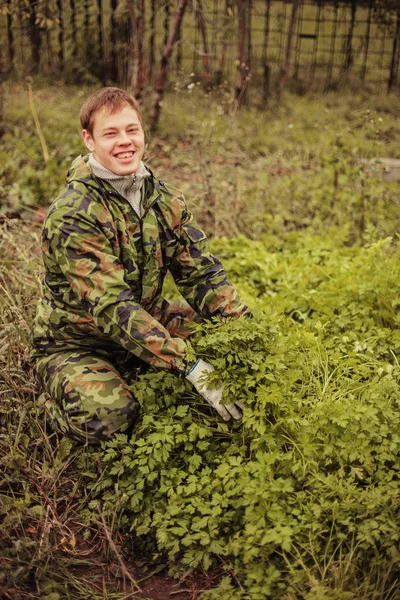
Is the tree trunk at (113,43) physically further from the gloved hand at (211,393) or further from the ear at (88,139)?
the gloved hand at (211,393)

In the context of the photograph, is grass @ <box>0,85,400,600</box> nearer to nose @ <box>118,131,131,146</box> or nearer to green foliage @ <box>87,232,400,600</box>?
green foliage @ <box>87,232,400,600</box>

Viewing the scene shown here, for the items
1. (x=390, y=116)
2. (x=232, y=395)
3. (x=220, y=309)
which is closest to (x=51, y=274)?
(x=220, y=309)

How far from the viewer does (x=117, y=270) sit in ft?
8.79

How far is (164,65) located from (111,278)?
4.58 metres

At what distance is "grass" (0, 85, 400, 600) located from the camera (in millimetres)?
2428

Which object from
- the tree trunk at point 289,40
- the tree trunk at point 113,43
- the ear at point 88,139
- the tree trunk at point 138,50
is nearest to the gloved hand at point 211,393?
the ear at point 88,139

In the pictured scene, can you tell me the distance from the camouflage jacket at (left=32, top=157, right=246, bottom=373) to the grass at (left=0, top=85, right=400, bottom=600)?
45cm

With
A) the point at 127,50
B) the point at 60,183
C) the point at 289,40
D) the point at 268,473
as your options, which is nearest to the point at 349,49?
the point at 289,40

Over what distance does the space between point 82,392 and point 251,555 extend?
3.16 ft

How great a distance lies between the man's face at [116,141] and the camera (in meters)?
2.72

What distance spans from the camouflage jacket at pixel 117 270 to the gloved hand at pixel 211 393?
0.22ft

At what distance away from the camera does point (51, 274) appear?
2842mm

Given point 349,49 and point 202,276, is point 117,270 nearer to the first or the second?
point 202,276

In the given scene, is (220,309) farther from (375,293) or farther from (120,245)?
(375,293)
